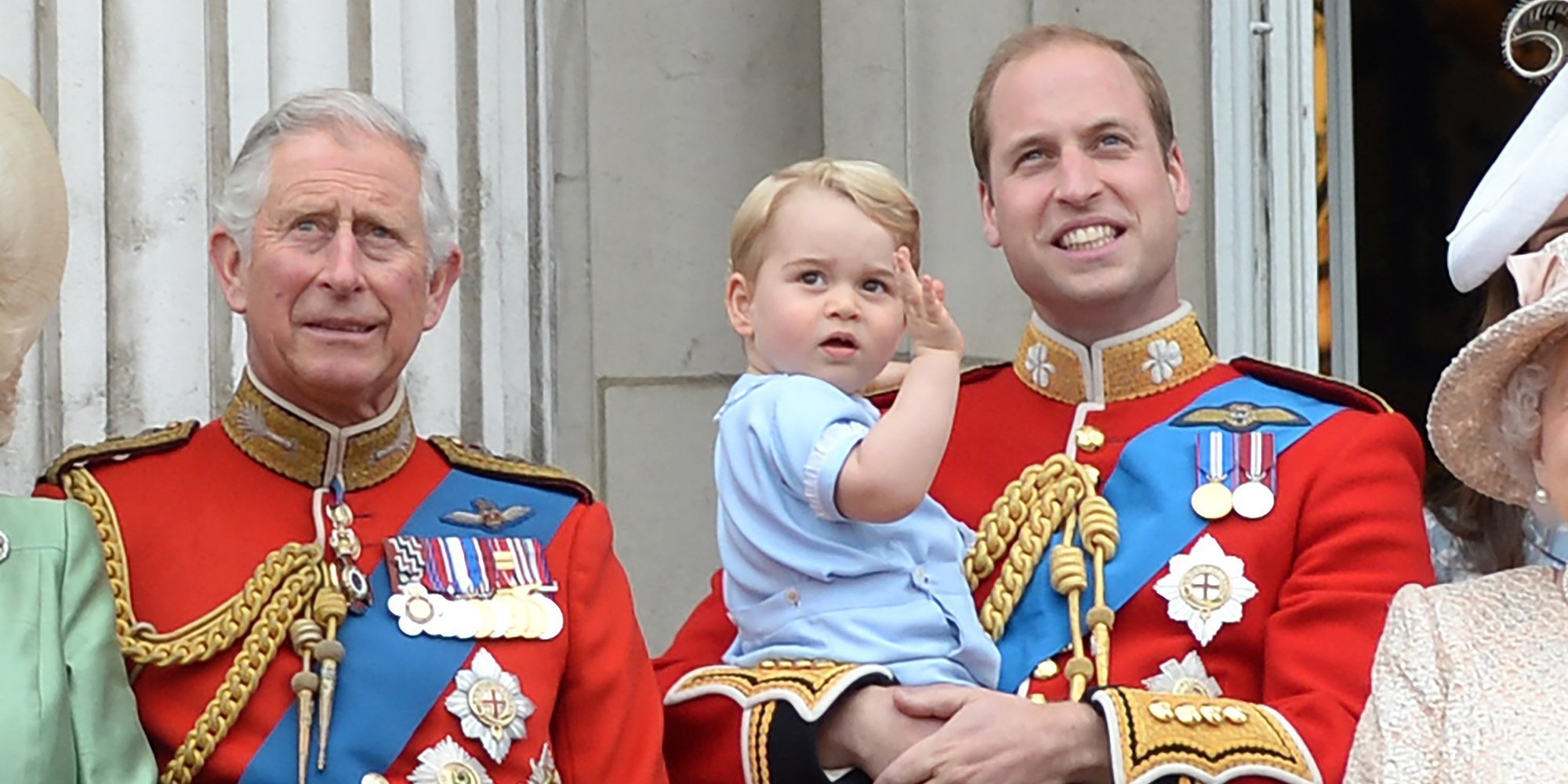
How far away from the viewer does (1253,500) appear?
3363mm

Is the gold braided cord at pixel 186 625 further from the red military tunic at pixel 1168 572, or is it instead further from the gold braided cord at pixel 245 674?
the red military tunic at pixel 1168 572

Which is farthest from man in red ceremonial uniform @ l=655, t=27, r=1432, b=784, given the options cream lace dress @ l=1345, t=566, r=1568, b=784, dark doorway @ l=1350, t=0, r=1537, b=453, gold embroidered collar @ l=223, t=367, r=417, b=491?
dark doorway @ l=1350, t=0, r=1537, b=453

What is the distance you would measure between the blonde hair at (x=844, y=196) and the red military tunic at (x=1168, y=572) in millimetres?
340

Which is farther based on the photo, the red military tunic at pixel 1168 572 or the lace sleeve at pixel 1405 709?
the red military tunic at pixel 1168 572

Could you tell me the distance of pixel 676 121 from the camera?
16.5 ft

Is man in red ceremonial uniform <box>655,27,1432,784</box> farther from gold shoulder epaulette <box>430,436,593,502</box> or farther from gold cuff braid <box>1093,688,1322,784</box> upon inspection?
gold shoulder epaulette <box>430,436,593,502</box>

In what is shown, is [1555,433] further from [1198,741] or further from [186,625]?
[186,625]

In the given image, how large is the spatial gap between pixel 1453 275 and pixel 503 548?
1170 millimetres

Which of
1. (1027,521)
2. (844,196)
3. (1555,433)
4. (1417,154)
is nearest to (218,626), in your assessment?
(844,196)

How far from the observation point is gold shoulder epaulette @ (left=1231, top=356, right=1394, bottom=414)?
3477 millimetres

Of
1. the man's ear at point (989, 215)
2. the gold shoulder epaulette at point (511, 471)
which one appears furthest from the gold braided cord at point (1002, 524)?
the gold shoulder epaulette at point (511, 471)

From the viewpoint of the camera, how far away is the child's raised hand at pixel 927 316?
329cm

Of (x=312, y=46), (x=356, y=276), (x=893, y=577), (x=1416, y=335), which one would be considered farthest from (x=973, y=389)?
(x=1416, y=335)

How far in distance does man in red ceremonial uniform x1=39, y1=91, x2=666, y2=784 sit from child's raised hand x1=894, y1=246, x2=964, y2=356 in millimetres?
471
